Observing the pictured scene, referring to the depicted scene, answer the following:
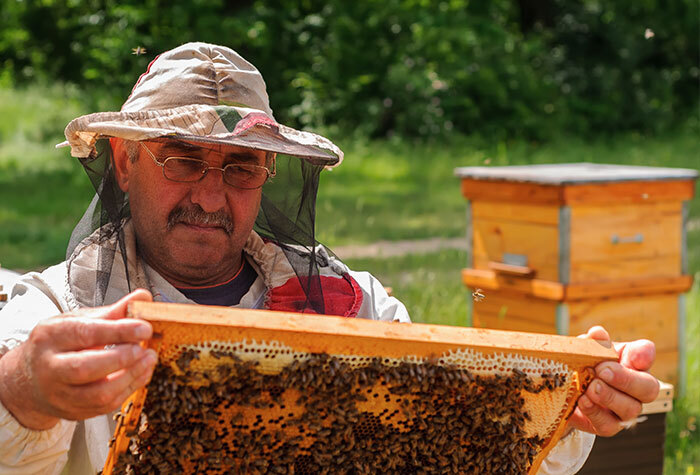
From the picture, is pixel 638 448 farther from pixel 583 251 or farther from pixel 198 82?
pixel 198 82

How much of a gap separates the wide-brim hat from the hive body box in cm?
248

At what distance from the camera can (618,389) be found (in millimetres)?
1750

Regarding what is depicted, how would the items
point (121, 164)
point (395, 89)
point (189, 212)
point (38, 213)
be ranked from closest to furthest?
point (189, 212) < point (121, 164) < point (38, 213) < point (395, 89)

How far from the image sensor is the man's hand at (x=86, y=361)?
52.8 inches

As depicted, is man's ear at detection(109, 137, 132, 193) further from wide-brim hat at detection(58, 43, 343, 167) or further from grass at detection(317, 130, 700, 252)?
grass at detection(317, 130, 700, 252)

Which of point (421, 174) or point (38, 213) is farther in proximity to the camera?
point (421, 174)

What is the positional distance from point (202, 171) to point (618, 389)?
3.61 feet

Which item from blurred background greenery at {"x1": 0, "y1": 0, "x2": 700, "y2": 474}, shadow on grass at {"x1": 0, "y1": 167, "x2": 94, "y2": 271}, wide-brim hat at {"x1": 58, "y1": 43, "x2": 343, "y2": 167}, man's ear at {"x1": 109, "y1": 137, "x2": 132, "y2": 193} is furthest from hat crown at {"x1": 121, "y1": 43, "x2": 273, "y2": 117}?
shadow on grass at {"x1": 0, "y1": 167, "x2": 94, "y2": 271}

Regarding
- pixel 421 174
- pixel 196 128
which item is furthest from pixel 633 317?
pixel 421 174

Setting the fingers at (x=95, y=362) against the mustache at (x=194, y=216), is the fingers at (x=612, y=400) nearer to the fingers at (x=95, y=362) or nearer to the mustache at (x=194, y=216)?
the fingers at (x=95, y=362)

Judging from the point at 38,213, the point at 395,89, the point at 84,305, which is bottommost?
the point at 38,213

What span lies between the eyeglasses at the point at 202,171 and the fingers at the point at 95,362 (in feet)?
2.91

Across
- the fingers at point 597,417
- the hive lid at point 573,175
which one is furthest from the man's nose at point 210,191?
the hive lid at point 573,175

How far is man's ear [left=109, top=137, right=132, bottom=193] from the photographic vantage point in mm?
2324
